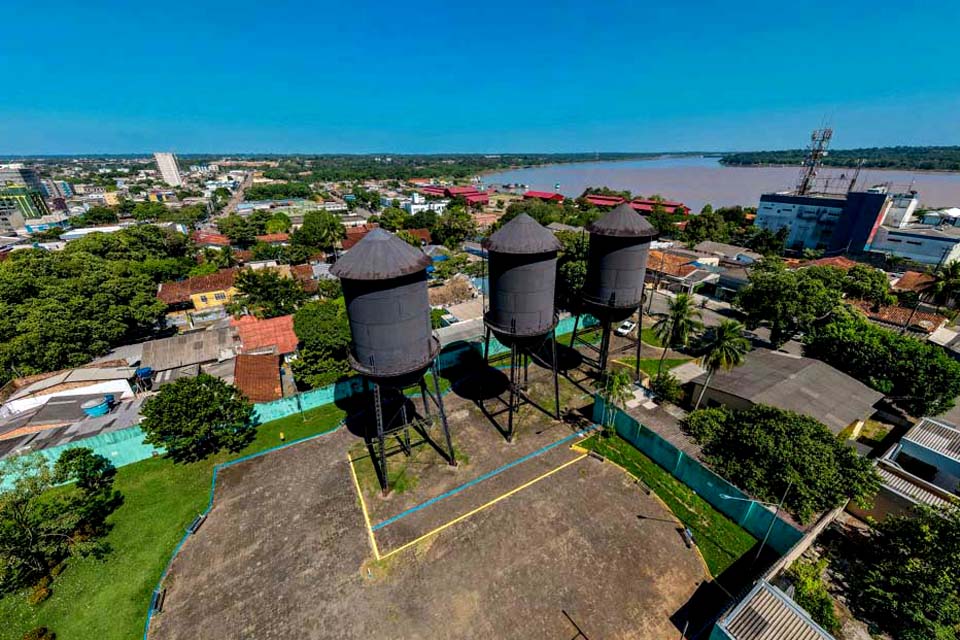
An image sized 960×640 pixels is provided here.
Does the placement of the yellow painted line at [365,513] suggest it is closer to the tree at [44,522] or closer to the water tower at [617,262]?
the tree at [44,522]

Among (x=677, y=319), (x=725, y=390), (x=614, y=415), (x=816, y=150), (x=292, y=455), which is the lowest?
(x=292, y=455)

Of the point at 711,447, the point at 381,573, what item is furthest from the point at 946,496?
the point at 381,573

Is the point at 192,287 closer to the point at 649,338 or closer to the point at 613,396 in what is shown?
the point at 613,396

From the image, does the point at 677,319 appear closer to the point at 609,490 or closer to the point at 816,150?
the point at 609,490

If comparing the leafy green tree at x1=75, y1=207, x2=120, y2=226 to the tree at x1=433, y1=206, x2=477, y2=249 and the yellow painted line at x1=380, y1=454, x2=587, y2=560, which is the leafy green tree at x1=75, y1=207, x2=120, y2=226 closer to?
the tree at x1=433, y1=206, x2=477, y2=249

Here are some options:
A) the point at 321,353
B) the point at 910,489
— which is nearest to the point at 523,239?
the point at 321,353

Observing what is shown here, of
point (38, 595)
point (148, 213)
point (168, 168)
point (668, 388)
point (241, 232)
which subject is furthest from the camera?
point (168, 168)
